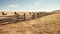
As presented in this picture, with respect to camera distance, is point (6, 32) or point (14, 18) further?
point (14, 18)

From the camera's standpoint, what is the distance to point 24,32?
41.1 ft

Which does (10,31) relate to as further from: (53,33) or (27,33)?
(53,33)

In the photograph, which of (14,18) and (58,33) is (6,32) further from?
(14,18)

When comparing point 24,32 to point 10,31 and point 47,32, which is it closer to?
point 10,31

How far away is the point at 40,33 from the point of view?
12.5m

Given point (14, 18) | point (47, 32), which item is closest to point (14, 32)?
point (47, 32)

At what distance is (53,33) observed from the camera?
12.5m

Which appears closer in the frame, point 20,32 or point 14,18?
point 20,32

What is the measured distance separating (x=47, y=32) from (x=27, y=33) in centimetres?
220

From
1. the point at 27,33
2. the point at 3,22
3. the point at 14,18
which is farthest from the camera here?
the point at 14,18

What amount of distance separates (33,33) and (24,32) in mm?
955

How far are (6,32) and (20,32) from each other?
144 cm

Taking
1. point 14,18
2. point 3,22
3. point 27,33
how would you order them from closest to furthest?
point 27,33 < point 3,22 < point 14,18

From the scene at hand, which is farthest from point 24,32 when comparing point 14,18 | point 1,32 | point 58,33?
point 14,18
